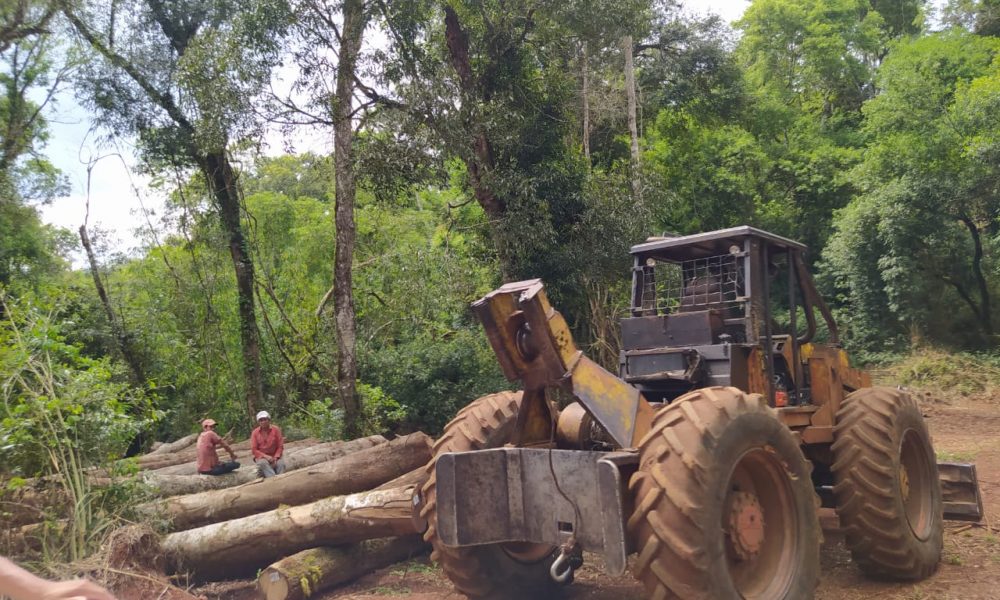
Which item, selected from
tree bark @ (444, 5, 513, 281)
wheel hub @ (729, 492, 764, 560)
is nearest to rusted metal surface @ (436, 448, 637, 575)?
wheel hub @ (729, 492, 764, 560)

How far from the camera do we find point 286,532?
6.88 meters

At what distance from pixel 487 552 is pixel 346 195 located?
839 cm

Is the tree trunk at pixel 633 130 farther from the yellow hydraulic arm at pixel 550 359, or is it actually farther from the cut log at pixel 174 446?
the yellow hydraulic arm at pixel 550 359

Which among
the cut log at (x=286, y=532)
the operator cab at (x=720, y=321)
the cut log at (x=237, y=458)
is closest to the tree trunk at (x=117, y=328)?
the cut log at (x=237, y=458)

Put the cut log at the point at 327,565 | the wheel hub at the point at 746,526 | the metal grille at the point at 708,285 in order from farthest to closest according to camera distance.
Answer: the cut log at the point at 327,565 < the metal grille at the point at 708,285 < the wheel hub at the point at 746,526

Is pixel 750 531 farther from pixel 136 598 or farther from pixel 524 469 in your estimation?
pixel 136 598

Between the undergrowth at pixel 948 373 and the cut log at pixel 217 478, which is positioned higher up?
the cut log at pixel 217 478

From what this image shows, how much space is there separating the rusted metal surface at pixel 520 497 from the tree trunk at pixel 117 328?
1530 centimetres

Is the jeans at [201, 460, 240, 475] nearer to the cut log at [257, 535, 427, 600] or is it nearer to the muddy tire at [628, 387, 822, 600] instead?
the cut log at [257, 535, 427, 600]

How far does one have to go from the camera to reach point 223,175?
1666 centimetres

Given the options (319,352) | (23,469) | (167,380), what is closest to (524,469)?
(23,469)

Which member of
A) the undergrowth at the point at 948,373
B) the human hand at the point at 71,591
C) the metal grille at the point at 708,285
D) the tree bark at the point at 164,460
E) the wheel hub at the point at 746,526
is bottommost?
the undergrowth at the point at 948,373

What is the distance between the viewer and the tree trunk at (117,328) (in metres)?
18.0

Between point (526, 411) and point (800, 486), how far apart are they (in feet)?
5.88
